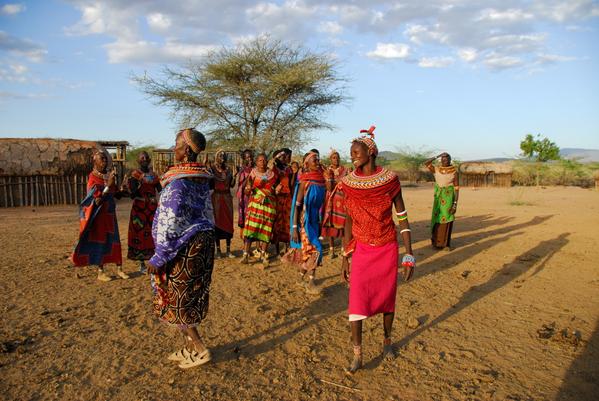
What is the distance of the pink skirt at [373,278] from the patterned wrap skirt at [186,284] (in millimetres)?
1180

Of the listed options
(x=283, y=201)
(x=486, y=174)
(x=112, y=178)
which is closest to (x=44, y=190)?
(x=283, y=201)

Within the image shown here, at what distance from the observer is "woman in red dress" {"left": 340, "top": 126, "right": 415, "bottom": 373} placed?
3.44 metres

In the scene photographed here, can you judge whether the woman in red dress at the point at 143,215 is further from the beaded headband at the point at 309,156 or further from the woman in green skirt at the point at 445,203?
the woman in green skirt at the point at 445,203

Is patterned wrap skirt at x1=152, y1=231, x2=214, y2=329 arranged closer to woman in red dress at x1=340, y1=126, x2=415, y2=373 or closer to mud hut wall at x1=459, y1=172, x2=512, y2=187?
woman in red dress at x1=340, y1=126, x2=415, y2=373

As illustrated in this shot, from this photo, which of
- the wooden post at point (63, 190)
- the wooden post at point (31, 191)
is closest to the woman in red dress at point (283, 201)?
the wooden post at point (63, 190)

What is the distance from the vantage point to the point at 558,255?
775 centimetres

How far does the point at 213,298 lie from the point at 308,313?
48.6 inches

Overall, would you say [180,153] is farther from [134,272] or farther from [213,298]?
[134,272]

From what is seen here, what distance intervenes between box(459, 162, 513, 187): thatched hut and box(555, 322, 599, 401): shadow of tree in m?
27.7

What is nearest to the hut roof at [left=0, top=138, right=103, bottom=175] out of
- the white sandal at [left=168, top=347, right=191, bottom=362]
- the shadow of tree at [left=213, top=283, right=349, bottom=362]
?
the shadow of tree at [left=213, top=283, right=349, bottom=362]

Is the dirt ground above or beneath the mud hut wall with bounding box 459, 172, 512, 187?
beneath

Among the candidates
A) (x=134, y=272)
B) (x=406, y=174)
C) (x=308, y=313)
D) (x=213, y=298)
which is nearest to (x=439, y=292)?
(x=308, y=313)

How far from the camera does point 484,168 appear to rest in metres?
30.0

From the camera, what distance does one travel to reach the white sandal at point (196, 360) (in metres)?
3.44
